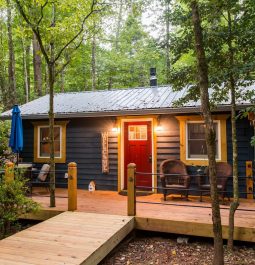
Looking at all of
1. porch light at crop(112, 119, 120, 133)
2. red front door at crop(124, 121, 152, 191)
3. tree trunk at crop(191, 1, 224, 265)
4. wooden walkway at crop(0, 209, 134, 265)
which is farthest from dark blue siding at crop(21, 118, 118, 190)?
tree trunk at crop(191, 1, 224, 265)

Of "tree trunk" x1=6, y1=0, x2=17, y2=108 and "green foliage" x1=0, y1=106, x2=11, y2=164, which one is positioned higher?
"tree trunk" x1=6, y1=0, x2=17, y2=108

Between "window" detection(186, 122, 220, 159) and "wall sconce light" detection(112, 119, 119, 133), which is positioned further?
"wall sconce light" detection(112, 119, 119, 133)

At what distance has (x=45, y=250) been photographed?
3.84 metres

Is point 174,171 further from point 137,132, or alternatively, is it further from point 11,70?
point 11,70

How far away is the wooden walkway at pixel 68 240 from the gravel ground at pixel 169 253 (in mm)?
251

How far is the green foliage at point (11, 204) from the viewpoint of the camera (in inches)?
193

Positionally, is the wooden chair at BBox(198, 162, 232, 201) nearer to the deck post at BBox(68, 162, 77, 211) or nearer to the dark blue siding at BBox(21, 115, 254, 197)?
the dark blue siding at BBox(21, 115, 254, 197)

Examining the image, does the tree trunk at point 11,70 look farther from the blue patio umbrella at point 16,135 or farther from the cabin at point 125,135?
the blue patio umbrella at point 16,135

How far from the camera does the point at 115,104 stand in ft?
26.0

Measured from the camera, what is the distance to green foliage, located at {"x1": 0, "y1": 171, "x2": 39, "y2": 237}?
16.0 ft

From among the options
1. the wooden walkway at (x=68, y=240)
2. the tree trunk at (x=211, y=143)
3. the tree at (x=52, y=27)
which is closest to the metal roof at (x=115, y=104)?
the tree at (x=52, y=27)

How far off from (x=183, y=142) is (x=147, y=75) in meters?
11.7

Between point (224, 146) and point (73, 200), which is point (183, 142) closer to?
point (224, 146)

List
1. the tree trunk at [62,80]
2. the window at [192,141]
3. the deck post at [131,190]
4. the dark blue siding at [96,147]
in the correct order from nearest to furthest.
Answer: the deck post at [131,190], the window at [192,141], the dark blue siding at [96,147], the tree trunk at [62,80]
